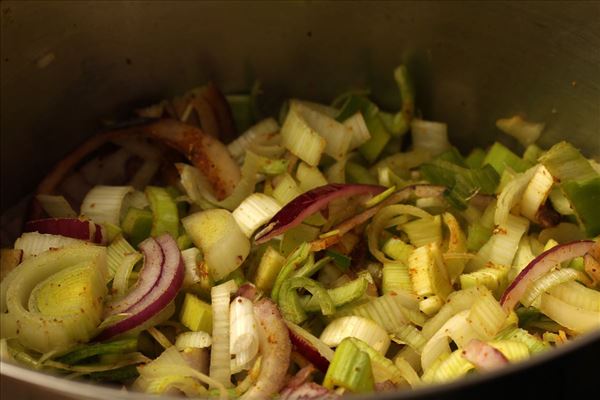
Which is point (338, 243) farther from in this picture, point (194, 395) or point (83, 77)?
point (83, 77)

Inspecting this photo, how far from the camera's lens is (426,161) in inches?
65.2

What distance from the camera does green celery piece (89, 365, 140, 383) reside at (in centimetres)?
127

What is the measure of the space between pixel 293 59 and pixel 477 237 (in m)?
0.54

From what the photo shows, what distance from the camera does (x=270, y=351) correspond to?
1235mm

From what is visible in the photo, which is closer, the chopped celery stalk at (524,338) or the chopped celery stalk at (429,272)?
the chopped celery stalk at (524,338)

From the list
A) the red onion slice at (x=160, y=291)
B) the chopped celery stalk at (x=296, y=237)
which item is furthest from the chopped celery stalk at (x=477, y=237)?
the red onion slice at (x=160, y=291)

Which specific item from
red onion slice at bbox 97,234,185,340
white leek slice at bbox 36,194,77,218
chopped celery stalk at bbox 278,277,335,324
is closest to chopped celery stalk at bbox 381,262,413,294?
chopped celery stalk at bbox 278,277,335,324

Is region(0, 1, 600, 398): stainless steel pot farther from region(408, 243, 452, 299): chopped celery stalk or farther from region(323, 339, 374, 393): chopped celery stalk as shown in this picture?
region(323, 339, 374, 393): chopped celery stalk

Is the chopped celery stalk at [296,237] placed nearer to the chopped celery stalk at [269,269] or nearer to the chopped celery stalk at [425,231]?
the chopped celery stalk at [269,269]

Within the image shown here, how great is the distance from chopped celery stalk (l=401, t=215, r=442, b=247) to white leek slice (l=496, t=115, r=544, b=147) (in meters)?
0.29

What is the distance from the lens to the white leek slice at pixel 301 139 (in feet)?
5.09

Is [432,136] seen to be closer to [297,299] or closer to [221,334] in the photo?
[297,299]

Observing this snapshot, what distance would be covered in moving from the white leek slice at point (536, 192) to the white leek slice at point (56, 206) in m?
0.81

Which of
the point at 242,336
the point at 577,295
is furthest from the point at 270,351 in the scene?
the point at 577,295
